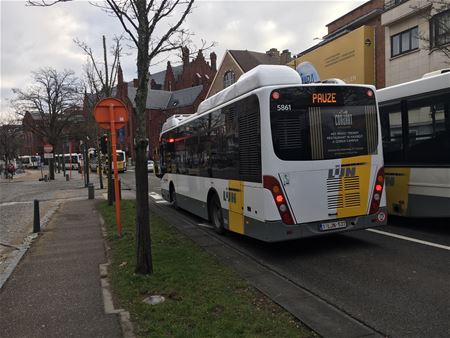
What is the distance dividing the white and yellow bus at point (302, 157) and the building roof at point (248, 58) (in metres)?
44.6

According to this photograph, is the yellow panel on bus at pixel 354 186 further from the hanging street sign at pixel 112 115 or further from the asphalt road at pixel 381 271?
the hanging street sign at pixel 112 115

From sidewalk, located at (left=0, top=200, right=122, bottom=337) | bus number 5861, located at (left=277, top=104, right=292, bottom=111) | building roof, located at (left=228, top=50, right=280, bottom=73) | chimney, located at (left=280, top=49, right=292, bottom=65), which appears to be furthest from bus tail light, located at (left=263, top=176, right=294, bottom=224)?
chimney, located at (left=280, top=49, right=292, bottom=65)

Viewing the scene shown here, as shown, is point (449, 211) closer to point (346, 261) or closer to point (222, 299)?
point (346, 261)

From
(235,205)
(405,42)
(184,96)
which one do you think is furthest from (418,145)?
(184,96)

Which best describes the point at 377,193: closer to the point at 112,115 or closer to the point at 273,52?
the point at 112,115

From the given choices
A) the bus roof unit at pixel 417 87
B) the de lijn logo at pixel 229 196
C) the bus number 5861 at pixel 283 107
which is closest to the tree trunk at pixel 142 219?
the bus number 5861 at pixel 283 107

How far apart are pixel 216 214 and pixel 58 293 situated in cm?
472

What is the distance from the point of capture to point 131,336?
4.27m

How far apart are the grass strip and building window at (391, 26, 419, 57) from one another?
2086 centimetres

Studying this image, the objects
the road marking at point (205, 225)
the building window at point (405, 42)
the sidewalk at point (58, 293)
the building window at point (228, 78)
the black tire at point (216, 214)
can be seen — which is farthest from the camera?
the building window at point (228, 78)

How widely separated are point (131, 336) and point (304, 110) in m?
4.54

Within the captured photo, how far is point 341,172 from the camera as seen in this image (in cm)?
748

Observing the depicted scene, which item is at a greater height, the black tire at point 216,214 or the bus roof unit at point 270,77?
the bus roof unit at point 270,77

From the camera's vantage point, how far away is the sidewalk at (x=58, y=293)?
4.64m
